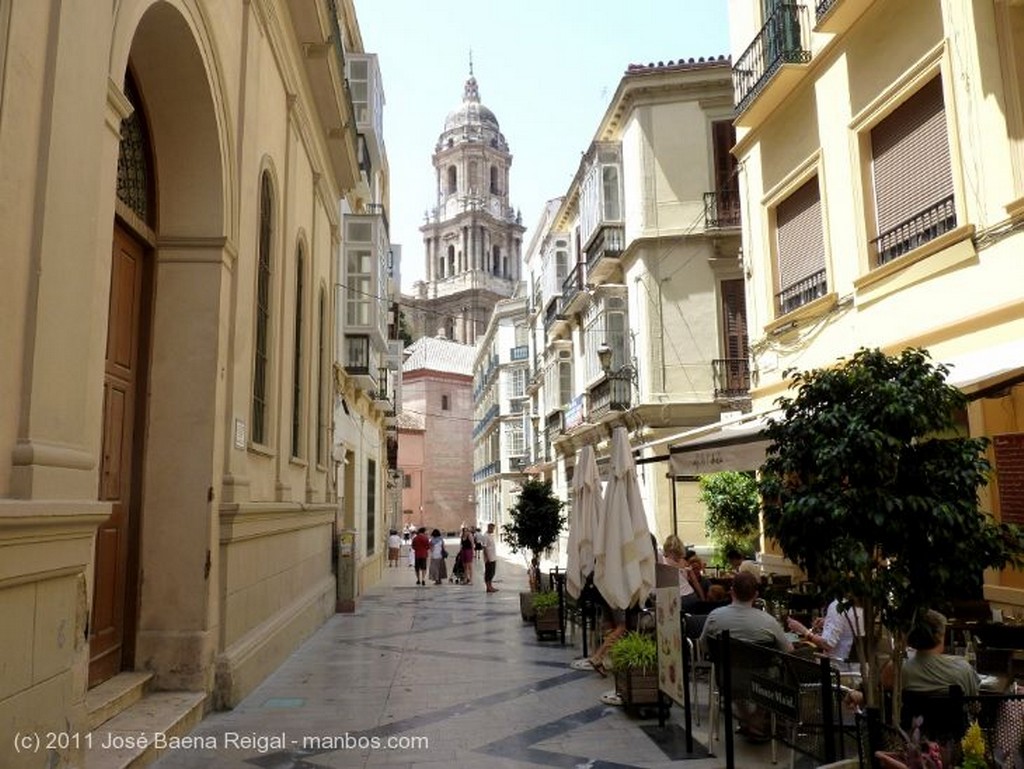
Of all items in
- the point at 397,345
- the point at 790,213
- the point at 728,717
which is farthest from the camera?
the point at 397,345

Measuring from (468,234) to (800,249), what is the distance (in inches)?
2670

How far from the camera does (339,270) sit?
16797 mm

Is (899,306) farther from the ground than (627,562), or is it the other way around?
(899,306)

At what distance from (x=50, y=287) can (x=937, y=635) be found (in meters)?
4.98

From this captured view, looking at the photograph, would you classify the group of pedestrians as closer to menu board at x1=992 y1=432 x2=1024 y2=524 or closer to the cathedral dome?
menu board at x1=992 y1=432 x2=1024 y2=524

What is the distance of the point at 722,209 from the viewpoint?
20.5 meters

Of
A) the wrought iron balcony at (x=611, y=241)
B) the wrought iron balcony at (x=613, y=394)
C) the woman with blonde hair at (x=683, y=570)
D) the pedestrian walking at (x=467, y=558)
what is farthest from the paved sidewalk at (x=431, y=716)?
the wrought iron balcony at (x=611, y=241)

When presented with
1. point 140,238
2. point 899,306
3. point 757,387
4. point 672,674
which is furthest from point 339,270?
point 672,674

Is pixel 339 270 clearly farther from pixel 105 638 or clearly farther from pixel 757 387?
pixel 105 638

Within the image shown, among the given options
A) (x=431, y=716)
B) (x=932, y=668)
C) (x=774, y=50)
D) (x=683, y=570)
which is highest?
(x=774, y=50)

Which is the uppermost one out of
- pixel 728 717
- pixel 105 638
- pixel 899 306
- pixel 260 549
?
pixel 899 306

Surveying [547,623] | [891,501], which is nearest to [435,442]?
[547,623]

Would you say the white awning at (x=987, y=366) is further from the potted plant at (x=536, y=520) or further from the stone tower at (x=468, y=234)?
the stone tower at (x=468, y=234)

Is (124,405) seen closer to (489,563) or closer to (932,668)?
(932,668)
